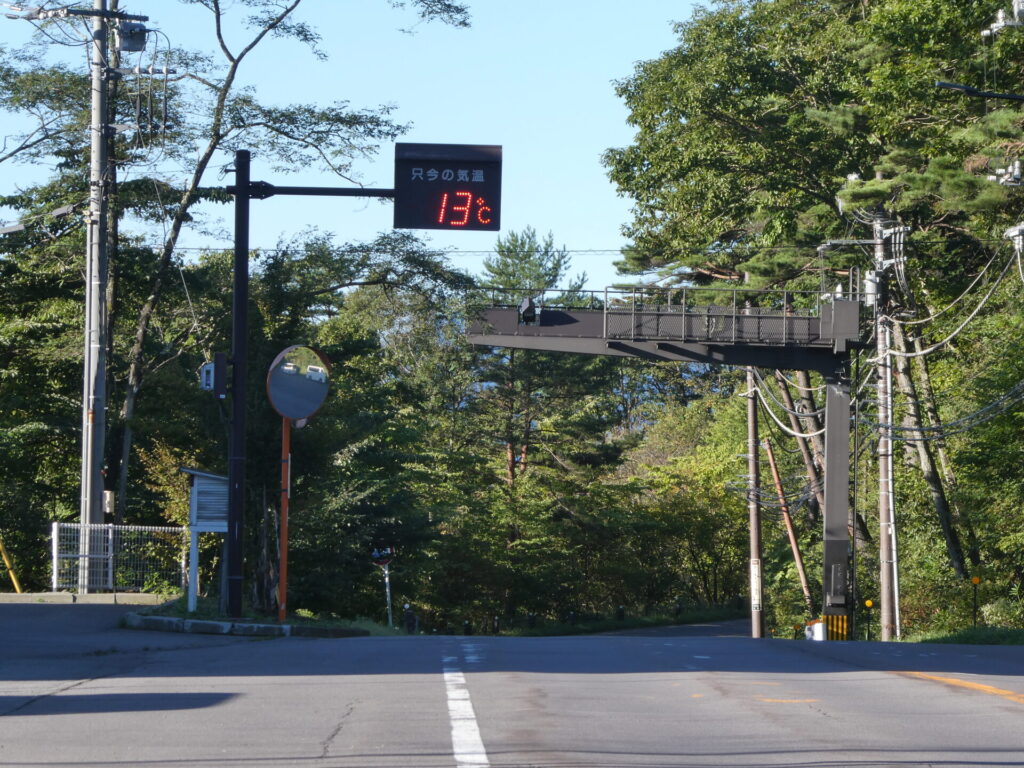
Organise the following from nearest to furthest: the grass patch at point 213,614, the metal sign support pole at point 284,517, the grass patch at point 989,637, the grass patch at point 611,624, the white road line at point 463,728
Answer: the white road line at point 463,728 < the grass patch at point 213,614 < the metal sign support pole at point 284,517 < the grass patch at point 989,637 < the grass patch at point 611,624

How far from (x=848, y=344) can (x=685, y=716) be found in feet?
84.1

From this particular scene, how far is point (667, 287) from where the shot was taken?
3375cm

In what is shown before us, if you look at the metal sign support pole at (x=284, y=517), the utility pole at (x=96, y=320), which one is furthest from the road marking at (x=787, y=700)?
the utility pole at (x=96, y=320)

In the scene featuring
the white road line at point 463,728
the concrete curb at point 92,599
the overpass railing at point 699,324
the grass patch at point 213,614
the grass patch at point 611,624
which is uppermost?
the overpass railing at point 699,324

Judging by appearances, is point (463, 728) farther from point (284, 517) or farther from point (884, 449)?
point (884, 449)

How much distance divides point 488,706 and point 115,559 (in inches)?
636

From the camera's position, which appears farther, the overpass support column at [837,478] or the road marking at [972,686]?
the overpass support column at [837,478]

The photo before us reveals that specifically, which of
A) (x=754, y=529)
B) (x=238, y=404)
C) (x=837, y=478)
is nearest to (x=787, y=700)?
(x=238, y=404)

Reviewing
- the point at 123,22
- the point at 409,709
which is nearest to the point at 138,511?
the point at 123,22

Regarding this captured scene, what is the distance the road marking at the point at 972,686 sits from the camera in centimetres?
1000

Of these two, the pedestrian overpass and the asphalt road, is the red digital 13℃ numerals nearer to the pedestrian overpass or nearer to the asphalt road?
the asphalt road

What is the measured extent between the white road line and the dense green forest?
979 cm

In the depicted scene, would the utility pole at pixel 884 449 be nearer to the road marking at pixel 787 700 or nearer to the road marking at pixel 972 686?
the road marking at pixel 972 686

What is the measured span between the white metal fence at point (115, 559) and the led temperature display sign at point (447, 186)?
29.0ft
